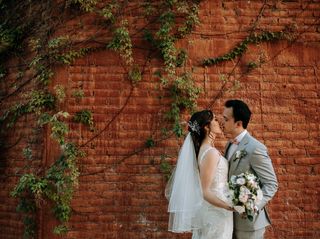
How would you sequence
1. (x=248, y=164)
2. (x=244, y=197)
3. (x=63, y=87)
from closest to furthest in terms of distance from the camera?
(x=244, y=197) < (x=248, y=164) < (x=63, y=87)

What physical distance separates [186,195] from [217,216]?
40 cm

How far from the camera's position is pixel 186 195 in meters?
3.83

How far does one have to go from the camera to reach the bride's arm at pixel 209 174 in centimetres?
373

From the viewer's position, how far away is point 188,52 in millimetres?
5199

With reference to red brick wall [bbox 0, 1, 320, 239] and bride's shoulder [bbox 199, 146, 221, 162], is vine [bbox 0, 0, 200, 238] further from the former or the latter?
bride's shoulder [bbox 199, 146, 221, 162]

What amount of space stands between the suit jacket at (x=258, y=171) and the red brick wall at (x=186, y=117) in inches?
50.2

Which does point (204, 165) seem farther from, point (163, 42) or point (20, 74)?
point (20, 74)

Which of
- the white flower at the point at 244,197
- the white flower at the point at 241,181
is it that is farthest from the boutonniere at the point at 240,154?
the white flower at the point at 244,197

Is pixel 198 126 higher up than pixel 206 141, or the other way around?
pixel 198 126

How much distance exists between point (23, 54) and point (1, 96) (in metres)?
0.70

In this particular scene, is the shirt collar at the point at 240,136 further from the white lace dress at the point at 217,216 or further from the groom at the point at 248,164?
the white lace dress at the point at 217,216

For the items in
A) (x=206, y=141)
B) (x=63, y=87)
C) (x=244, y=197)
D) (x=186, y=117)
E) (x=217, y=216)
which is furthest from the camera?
(x=186, y=117)

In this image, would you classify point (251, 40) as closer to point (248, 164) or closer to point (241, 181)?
point (248, 164)

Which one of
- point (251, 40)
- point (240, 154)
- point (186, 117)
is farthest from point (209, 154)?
point (251, 40)
